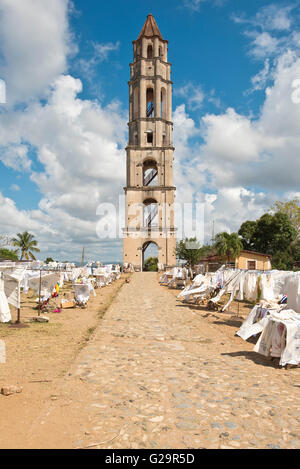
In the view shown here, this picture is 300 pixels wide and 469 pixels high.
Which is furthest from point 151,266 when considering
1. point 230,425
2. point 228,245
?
point 230,425

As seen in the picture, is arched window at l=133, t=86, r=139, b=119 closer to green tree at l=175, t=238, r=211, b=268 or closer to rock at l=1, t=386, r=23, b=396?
green tree at l=175, t=238, r=211, b=268

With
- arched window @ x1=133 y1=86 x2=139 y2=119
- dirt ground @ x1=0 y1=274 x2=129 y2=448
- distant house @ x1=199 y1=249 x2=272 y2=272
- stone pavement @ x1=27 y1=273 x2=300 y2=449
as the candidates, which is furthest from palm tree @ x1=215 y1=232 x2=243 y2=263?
arched window @ x1=133 y1=86 x2=139 y2=119

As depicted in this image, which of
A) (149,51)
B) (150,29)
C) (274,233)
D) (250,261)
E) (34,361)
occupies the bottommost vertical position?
(34,361)

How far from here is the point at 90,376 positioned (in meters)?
5.53

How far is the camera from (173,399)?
4.62 m

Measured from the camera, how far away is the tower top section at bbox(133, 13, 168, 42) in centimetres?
4847

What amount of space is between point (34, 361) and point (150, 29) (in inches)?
2150

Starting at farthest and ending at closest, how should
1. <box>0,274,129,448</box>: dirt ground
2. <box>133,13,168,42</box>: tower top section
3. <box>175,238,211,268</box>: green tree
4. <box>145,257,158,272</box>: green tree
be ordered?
<box>145,257,158,272</box>: green tree → <box>133,13,168,42</box>: tower top section → <box>175,238,211,268</box>: green tree → <box>0,274,129,448</box>: dirt ground

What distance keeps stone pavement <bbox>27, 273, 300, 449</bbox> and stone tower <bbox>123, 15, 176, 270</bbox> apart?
3505cm

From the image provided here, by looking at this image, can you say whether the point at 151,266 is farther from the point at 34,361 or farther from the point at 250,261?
the point at 34,361

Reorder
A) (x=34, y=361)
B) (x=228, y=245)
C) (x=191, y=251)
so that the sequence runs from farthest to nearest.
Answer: (x=191, y=251) → (x=228, y=245) → (x=34, y=361)

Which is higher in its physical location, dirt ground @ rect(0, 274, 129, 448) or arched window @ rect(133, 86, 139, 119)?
arched window @ rect(133, 86, 139, 119)

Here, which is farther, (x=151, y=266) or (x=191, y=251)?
(x=151, y=266)
